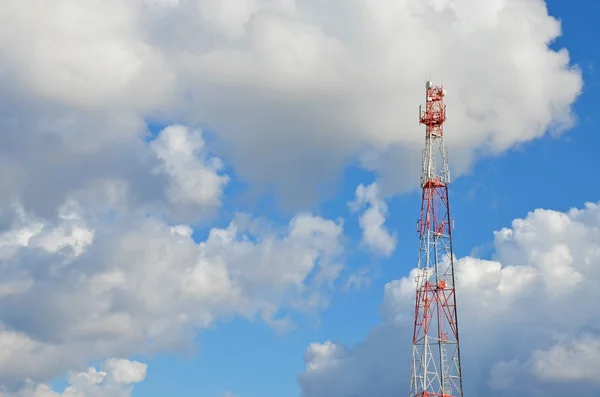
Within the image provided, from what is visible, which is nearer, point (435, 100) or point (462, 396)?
point (462, 396)

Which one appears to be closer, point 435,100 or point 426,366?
point 426,366

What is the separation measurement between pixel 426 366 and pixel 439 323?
19.9 ft

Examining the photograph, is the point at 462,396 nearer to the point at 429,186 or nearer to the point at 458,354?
the point at 458,354

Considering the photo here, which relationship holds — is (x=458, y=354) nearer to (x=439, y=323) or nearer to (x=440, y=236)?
(x=439, y=323)

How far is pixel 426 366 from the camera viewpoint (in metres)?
142

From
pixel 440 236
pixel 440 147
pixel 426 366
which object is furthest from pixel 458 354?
pixel 440 147

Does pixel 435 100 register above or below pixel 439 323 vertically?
above

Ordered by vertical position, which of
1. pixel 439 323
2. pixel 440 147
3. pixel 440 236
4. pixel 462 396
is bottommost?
pixel 462 396

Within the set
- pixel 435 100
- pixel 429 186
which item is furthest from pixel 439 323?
pixel 435 100

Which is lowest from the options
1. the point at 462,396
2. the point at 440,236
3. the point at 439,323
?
the point at 462,396

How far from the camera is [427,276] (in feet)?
484

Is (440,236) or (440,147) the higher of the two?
(440,147)

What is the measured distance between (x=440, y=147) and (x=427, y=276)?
60.4 feet

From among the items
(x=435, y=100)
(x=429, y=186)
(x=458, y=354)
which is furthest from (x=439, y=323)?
(x=435, y=100)
